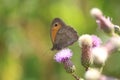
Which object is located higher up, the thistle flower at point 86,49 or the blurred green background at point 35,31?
the blurred green background at point 35,31

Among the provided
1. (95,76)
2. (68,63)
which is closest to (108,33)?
(95,76)

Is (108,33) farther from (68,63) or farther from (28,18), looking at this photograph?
(28,18)

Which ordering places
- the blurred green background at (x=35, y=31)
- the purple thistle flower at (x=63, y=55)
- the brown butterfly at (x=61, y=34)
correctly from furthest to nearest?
1. the blurred green background at (x=35, y=31)
2. the purple thistle flower at (x=63, y=55)
3. the brown butterfly at (x=61, y=34)

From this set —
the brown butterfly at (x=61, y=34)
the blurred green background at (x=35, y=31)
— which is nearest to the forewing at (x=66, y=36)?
the brown butterfly at (x=61, y=34)

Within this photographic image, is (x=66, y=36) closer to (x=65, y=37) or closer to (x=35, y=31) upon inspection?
(x=65, y=37)

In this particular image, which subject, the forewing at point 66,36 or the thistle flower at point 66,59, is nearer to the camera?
the forewing at point 66,36

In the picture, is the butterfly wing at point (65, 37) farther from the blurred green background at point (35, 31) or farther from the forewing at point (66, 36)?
the blurred green background at point (35, 31)

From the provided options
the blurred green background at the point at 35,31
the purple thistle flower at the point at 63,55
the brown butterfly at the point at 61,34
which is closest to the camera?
the brown butterfly at the point at 61,34
